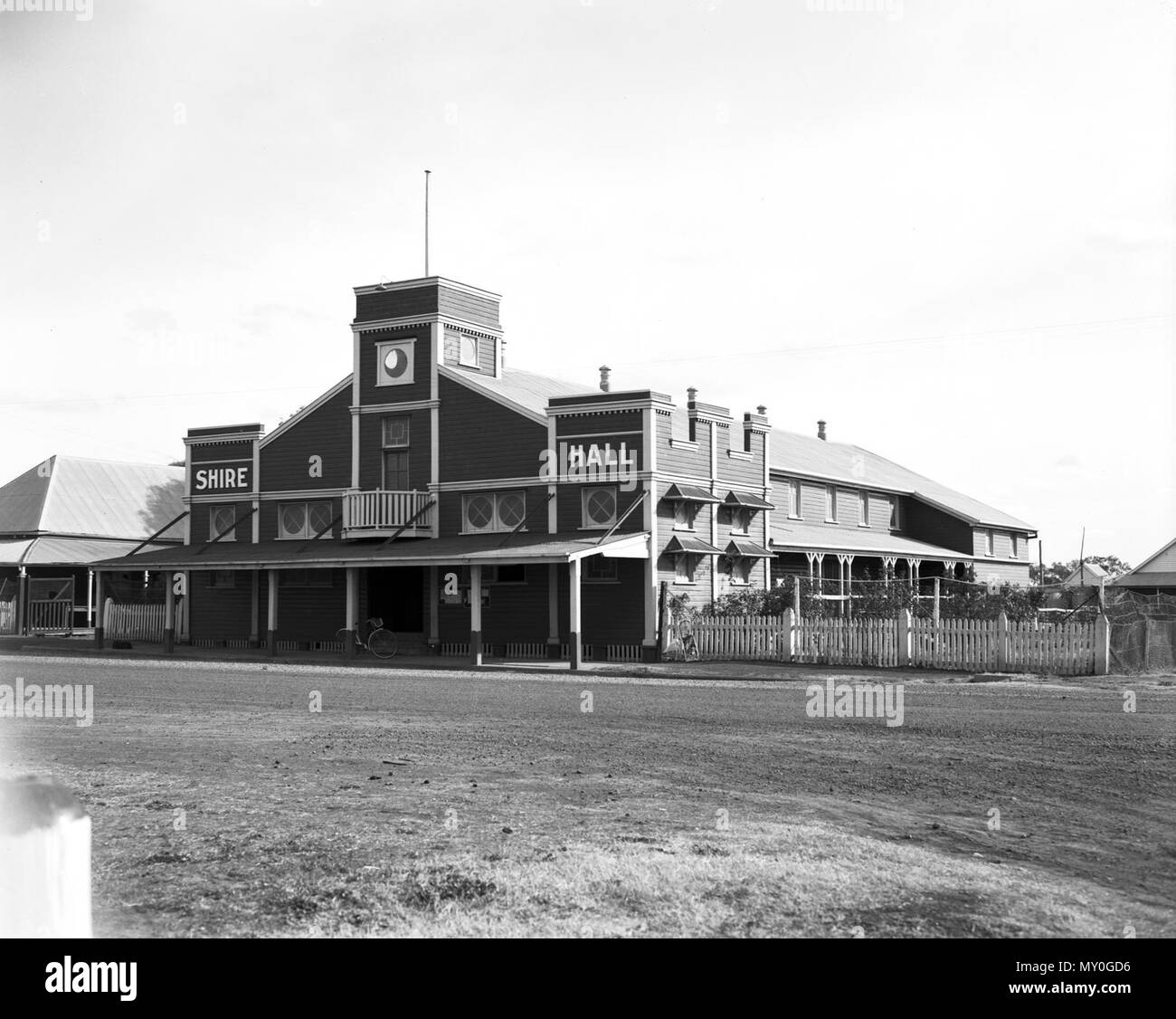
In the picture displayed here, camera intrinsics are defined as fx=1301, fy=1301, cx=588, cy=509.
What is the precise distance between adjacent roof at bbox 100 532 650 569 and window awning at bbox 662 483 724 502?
4.59 feet

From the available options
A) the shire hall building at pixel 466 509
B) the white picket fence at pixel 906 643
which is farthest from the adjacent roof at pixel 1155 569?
the white picket fence at pixel 906 643

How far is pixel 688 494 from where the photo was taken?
112ft

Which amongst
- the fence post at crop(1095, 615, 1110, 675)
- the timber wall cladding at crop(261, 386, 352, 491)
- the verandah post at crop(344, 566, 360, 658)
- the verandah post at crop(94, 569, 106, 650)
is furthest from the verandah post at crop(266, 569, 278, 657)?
the fence post at crop(1095, 615, 1110, 675)

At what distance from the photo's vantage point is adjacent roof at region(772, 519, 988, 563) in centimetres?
4212

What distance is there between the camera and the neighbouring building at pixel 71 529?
49000 mm

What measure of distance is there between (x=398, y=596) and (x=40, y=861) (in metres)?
34.6

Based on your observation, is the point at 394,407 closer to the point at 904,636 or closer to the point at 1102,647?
the point at 904,636

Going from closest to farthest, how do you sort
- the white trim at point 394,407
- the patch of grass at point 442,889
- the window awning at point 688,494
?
the patch of grass at point 442,889 → the window awning at point 688,494 → the white trim at point 394,407

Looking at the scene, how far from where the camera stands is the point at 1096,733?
14.8 metres

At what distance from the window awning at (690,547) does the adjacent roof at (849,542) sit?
261 inches

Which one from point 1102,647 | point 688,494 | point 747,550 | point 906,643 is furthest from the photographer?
point 747,550

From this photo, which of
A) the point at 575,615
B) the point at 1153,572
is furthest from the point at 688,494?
the point at 1153,572

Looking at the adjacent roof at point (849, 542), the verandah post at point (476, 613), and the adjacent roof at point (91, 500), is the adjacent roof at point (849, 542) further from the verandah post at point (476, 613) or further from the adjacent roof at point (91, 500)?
the adjacent roof at point (91, 500)
